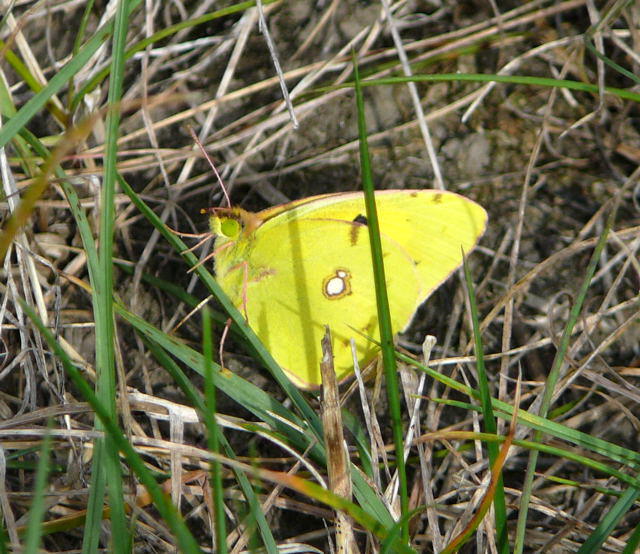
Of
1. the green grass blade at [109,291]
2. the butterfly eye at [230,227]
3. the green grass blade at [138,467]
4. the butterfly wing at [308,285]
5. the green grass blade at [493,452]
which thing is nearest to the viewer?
the green grass blade at [138,467]

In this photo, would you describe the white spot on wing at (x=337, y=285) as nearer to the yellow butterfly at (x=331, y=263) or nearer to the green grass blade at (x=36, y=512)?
the yellow butterfly at (x=331, y=263)

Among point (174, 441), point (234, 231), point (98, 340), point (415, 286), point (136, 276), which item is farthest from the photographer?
point (136, 276)

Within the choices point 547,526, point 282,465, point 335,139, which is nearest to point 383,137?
point 335,139

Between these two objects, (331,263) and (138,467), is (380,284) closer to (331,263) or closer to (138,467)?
(138,467)

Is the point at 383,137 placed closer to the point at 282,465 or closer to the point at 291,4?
the point at 291,4

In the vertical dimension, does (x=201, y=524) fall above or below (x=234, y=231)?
below

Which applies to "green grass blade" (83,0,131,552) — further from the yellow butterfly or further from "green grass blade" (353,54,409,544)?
the yellow butterfly

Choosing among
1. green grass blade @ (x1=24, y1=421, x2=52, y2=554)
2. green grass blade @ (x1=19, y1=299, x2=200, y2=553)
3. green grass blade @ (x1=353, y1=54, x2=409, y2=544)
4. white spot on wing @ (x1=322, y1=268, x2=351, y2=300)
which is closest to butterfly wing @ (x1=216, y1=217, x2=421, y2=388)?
white spot on wing @ (x1=322, y1=268, x2=351, y2=300)

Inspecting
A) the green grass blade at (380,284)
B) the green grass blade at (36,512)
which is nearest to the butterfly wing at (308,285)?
the green grass blade at (380,284)
